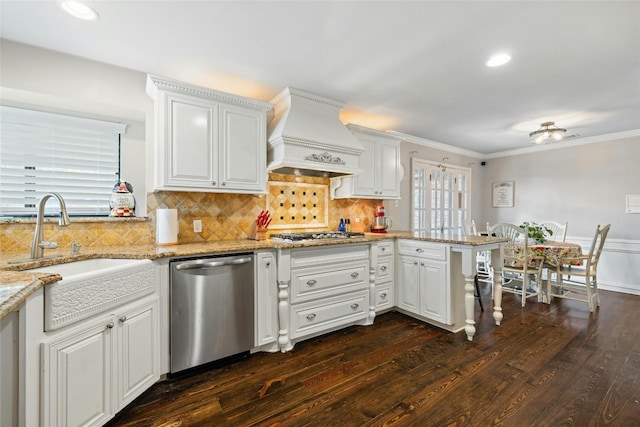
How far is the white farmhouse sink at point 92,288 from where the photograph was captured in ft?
4.09

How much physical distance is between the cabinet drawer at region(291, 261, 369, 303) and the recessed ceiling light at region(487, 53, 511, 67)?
211 centimetres

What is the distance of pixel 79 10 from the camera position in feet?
A: 5.50

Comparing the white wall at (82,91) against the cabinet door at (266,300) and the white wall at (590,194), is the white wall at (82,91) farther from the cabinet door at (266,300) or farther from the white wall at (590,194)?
the white wall at (590,194)

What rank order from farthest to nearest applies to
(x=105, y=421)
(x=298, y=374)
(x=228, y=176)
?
(x=228, y=176) → (x=298, y=374) → (x=105, y=421)

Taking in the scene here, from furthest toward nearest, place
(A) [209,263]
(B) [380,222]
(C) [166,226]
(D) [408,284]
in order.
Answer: (B) [380,222]
(D) [408,284]
(C) [166,226]
(A) [209,263]

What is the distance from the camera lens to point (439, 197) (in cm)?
497

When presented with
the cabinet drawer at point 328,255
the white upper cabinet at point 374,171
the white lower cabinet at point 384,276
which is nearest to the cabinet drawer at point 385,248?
the white lower cabinet at point 384,276

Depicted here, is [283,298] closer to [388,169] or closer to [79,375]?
[79,375]

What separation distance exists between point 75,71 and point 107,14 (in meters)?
0.77

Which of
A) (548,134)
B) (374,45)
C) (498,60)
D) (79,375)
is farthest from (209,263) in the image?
(548,134)

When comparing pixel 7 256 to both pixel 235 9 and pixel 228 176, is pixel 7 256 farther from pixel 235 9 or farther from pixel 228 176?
pixel 235 9

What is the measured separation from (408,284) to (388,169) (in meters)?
1.53

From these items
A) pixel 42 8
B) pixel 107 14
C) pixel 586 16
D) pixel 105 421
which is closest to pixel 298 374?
pixel 105 421

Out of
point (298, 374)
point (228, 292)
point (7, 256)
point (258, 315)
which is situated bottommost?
point (298, 374)
